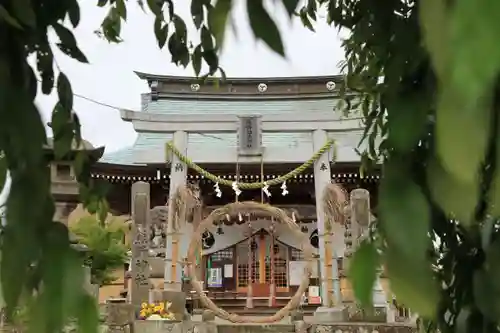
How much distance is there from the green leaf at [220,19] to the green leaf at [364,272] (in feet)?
0.59

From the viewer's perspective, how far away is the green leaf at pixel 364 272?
40 cm

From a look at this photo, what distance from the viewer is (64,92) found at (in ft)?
2.70

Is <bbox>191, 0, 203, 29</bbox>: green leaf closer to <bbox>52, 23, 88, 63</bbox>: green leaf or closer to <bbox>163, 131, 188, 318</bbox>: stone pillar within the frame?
<bbox>52, 23, 88, 63</bbox>: green leaf

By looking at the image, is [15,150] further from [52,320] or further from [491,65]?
[491,65]

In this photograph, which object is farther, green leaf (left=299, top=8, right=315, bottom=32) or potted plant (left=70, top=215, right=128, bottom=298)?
potted plant (left=70, top=215, right=128, bottom=298)

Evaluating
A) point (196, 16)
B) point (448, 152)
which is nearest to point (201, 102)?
point (196, 16)

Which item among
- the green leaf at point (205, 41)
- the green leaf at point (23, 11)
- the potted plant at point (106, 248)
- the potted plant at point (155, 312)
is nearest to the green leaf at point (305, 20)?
the green leaf at point (205, 41)

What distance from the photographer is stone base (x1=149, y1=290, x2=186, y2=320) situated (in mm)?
7723

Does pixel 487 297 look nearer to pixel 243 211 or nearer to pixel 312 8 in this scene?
pixel 312 8

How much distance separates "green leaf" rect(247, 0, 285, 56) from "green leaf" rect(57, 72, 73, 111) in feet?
1.63

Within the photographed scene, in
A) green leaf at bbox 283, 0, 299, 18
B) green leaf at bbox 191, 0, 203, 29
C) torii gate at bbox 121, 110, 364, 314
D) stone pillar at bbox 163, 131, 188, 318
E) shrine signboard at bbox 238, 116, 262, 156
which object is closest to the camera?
green leaf at bbox 283, 0, 299, 18

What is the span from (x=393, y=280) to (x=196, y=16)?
93cm

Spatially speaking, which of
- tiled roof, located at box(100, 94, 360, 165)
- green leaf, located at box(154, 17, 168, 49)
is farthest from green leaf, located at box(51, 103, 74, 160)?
tiled roof, located at box(100, 94, 360, 165)

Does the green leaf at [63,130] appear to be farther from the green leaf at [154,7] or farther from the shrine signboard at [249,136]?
the shrine signboard at [249,136]
